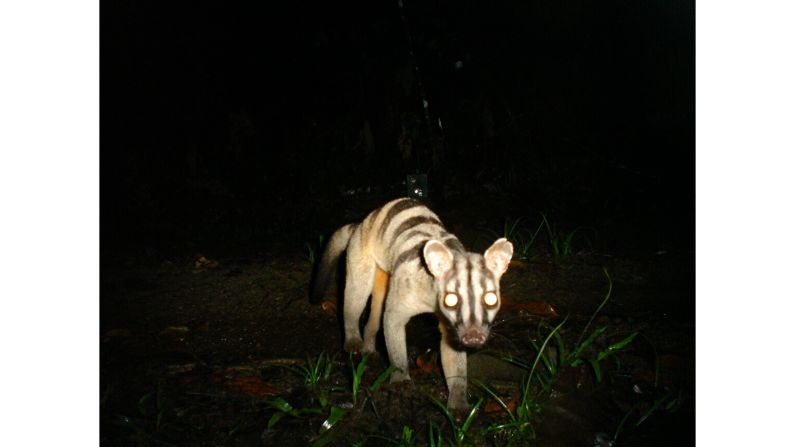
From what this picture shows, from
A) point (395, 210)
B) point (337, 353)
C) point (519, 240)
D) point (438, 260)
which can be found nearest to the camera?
point (438, 260)

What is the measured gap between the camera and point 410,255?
4.11 metres

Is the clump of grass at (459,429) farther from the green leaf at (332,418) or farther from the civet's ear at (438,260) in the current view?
the civet's ear at (438,260)

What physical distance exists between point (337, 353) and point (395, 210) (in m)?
1.24

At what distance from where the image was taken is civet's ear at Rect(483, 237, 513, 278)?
3.68m

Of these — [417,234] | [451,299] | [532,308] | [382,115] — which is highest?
[382,115]

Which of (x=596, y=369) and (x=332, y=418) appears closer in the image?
(x=332, y=418)

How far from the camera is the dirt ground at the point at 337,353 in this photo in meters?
3.51

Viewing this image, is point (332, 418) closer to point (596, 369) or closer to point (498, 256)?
point (498, 256)

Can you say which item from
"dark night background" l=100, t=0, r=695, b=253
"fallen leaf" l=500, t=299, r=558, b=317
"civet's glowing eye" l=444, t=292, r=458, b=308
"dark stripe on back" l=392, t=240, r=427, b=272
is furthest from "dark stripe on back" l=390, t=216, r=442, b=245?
"dark night background" l=100, t=0, r=695, b=253

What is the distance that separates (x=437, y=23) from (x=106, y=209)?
6.55 m

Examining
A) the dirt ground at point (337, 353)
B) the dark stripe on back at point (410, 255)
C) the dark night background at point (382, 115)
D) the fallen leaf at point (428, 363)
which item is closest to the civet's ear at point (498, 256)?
the dark stripe on back at point (410, 255)

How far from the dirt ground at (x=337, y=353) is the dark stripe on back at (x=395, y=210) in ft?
3.46

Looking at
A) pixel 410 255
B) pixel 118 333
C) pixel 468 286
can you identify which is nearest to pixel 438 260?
pixel 468 286

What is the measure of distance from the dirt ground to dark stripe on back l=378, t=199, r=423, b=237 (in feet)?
3.46
